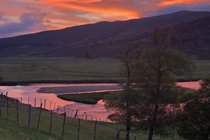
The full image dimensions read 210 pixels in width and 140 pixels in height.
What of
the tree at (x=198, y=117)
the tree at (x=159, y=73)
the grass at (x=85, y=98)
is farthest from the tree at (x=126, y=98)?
the grass at (x=85, y=98)

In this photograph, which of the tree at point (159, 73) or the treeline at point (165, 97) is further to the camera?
the tree at point (159, 73)

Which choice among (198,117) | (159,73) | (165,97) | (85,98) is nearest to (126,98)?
(165,97)

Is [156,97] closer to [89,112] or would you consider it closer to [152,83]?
[152,83]

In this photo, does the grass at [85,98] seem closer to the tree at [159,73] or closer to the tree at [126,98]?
the tree at [126,98]

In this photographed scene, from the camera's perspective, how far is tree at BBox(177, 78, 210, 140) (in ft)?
158

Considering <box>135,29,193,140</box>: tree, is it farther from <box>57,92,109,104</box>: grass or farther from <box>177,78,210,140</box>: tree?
<box>57,92,109,104</box>: grass

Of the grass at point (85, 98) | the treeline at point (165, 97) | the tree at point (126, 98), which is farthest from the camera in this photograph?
the grass at point (85, 98)

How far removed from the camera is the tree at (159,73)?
5134 cm

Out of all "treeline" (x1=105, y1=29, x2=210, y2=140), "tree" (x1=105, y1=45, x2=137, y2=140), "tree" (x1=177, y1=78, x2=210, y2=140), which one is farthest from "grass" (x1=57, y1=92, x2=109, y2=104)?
"tree" (x1=177, y1=78, x2=210, y2=140)

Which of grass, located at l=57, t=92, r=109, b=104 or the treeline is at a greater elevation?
the treeline

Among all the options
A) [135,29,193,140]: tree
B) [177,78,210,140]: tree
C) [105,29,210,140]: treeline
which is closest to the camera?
[177,78,210,140]: tree

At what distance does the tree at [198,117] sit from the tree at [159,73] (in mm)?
3409

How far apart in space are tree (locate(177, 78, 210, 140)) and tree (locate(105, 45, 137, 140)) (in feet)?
30.0

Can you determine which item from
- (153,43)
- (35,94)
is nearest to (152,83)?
(153,43)
